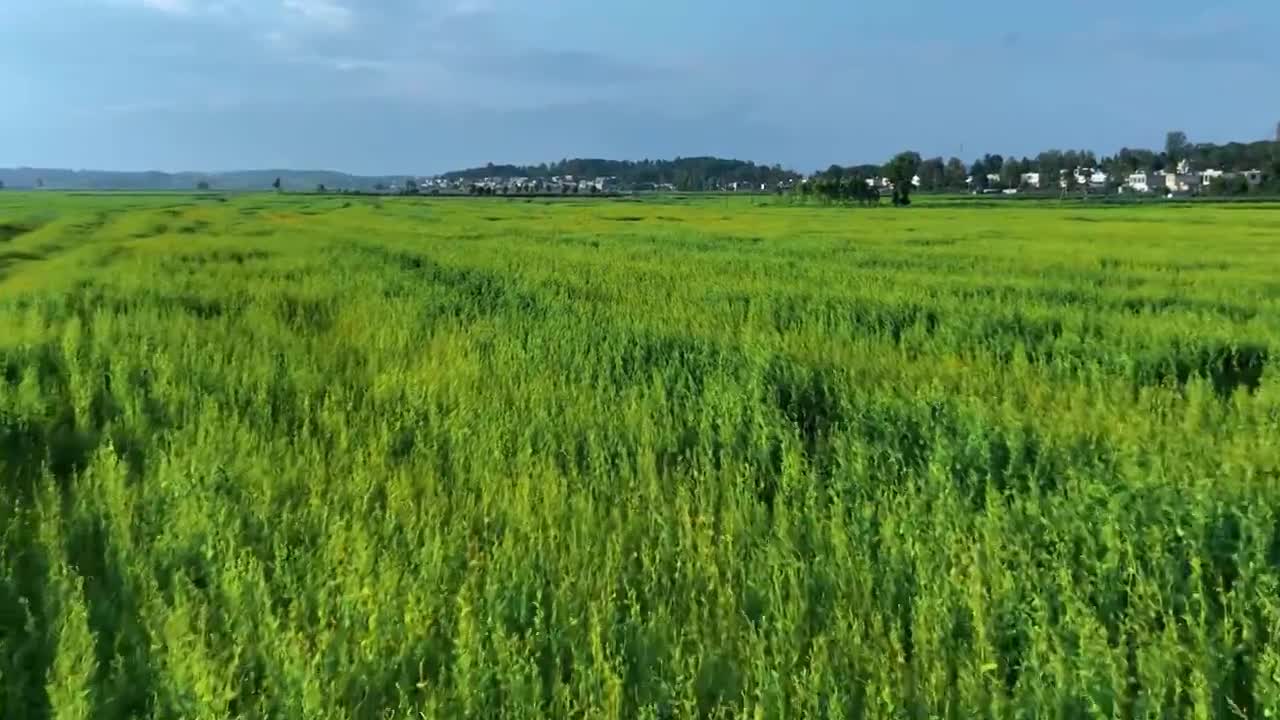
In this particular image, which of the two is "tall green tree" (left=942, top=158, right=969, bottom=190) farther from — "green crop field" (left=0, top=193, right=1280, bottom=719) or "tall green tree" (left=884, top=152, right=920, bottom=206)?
"green crop field" (left=0, top=193, right=1280, bottom=719)

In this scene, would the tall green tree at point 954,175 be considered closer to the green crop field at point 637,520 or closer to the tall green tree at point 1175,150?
the tall green tree at point 1175,150

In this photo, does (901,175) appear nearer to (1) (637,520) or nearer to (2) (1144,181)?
(2) (1144,181)

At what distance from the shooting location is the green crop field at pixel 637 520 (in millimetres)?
2938

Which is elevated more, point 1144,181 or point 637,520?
point 1144,181

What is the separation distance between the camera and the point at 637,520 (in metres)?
4.15

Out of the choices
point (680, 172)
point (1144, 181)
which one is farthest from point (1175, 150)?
point (680, 172)

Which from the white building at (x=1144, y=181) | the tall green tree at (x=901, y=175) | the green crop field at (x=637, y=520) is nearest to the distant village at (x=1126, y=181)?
the white building at (x=1144, y=181)

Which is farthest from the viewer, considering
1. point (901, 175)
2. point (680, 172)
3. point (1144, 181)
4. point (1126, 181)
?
point (680, 172)

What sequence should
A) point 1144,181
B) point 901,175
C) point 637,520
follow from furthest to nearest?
1. point 1144,181
2. point 901,175
3. point 637,520

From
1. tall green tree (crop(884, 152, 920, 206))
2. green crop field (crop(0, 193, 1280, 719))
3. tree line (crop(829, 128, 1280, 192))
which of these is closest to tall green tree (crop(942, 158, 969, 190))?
tree line (crop(829, 128, 1280, 192))

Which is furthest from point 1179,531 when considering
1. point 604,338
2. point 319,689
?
point 604,338

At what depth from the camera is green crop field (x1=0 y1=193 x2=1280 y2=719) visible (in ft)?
9.64

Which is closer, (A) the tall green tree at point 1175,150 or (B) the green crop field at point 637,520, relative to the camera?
(B) the green crop field at point 637,520

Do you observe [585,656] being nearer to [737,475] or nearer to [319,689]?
[319,689]
